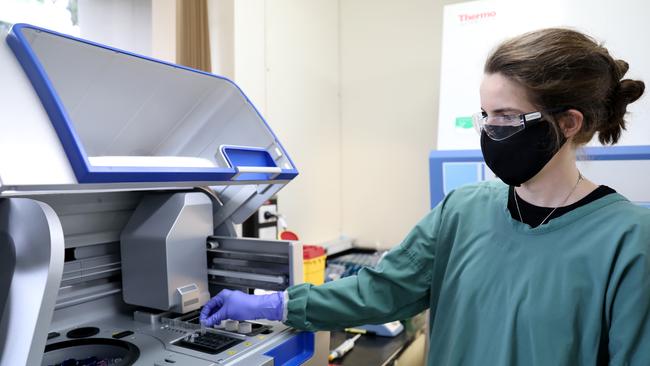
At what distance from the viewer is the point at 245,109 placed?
3.87 ft

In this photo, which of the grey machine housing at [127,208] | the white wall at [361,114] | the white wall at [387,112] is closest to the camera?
the grey machine housing at [127,208]

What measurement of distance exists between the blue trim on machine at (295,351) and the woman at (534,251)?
0.04 meters

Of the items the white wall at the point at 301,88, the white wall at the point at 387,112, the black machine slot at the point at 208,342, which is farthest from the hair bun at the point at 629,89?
the white wall at the point at 387,112

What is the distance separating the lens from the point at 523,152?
3.12 ft

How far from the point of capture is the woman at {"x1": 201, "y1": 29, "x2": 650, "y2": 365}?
86 centimetres

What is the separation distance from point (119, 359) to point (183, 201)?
37 centimetres

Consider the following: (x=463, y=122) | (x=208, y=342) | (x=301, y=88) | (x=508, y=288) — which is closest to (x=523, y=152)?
(x=508, y=288)

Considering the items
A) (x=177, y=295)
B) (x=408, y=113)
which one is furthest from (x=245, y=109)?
(x=408, y=113)

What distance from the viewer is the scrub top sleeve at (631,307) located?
2.62ft

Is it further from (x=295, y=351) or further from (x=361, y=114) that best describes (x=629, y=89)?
(x=361, y=114)

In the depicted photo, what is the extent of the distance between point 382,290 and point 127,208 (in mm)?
679

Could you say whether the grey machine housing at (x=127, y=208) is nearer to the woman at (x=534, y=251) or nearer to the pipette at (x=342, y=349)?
the woman at (x=534, y=251)

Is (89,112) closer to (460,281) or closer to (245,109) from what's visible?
(245,109)

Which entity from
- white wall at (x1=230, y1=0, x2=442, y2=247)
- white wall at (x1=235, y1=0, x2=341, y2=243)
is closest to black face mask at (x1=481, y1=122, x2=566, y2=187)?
white wall at (x1=235, y1=0, x2=341, y2=243)
